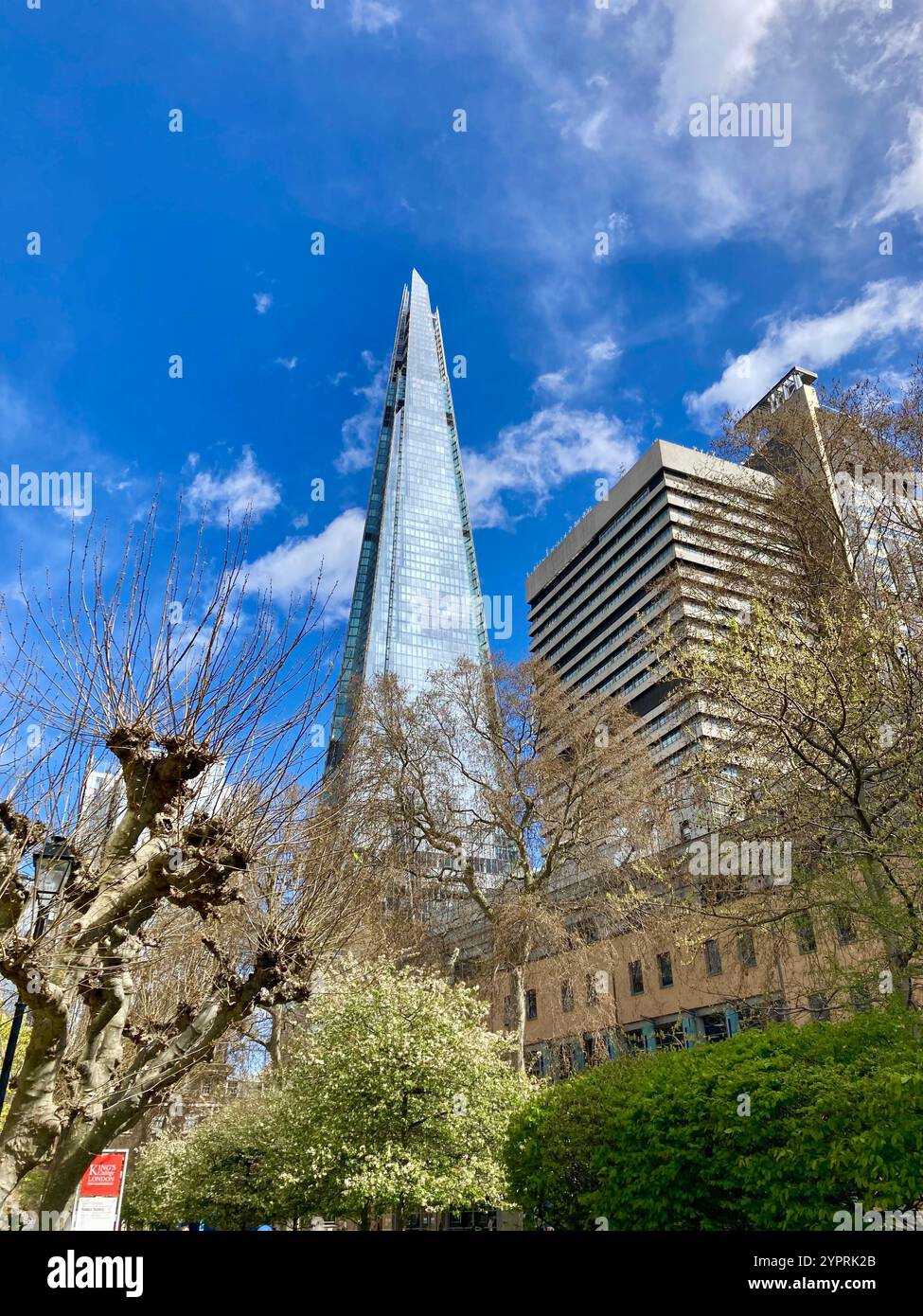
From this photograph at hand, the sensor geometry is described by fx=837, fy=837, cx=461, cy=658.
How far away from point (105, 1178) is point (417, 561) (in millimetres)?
110986

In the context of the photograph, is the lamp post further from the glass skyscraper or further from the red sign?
the glass skyscraper

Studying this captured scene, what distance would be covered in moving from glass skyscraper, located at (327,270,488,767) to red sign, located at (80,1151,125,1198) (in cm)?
9389

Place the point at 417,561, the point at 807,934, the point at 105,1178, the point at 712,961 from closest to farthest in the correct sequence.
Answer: the point at 807,934 → the point at 105,1178 → the point at 712,961 → the point at 417,561

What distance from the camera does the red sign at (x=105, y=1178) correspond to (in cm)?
1442

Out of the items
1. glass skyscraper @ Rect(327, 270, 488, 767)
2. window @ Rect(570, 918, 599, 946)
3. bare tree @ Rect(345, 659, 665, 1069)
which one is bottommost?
window @ Rect(570, 918, 599, 946)

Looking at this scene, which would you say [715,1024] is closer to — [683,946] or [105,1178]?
[683,946]

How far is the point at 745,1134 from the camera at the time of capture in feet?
31.6

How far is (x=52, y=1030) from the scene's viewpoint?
8812mm

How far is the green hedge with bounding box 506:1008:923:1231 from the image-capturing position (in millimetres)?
8117

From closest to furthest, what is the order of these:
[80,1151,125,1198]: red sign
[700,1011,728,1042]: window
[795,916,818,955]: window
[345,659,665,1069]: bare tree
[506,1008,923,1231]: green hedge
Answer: [506,1008,923,1231]: green hedge, [795,916,818,955]: window, [80,1151,125,1198]: red sign, [345,659,665,1069]: bare tree, [700,1011,728,1042]: window

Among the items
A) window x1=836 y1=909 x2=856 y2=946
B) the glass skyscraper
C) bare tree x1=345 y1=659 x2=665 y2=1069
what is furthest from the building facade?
the glass skyscraper

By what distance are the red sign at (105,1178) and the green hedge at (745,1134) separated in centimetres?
722

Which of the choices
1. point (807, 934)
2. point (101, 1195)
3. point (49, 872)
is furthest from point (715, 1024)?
point (49, 872)

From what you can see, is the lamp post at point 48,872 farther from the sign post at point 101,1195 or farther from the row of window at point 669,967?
the row of window at point 669,967
